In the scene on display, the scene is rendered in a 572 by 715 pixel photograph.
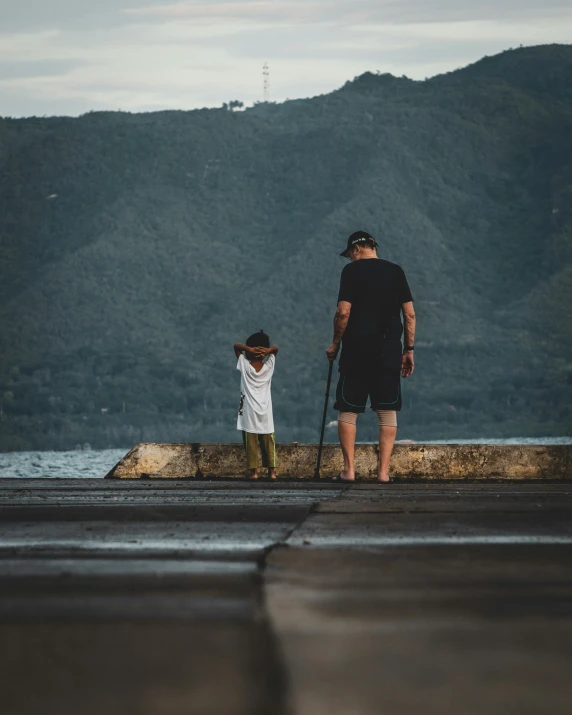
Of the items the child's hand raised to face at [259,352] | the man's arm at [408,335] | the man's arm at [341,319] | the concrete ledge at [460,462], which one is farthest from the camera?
the child's hand raised to face at [259,352]

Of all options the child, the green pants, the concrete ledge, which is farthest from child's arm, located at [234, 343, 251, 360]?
the concrete ledge

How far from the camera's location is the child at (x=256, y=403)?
12.3 m

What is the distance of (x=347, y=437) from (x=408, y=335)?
90cm

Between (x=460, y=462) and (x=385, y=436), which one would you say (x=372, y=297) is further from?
(x=460, y=462)

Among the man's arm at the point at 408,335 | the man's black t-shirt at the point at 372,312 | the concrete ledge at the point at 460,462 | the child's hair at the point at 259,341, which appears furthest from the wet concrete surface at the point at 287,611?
the child's hair at the point at 259,341

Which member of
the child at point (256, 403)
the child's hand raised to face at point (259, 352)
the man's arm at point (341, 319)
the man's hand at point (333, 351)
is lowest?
the child at point (256, 403)

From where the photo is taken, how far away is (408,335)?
10453 millimetres

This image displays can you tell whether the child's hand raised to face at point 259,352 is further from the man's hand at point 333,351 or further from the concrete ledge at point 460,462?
the man's hand at point 333,351

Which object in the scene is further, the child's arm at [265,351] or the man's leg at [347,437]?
the child's arm at [265,351]

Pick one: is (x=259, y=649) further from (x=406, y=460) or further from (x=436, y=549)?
(x=406, y=460)

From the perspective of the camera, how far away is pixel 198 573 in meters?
4.83

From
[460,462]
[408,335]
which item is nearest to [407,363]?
[408,335]

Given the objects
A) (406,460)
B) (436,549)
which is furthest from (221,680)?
(406,460)

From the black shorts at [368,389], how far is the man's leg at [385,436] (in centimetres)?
6
